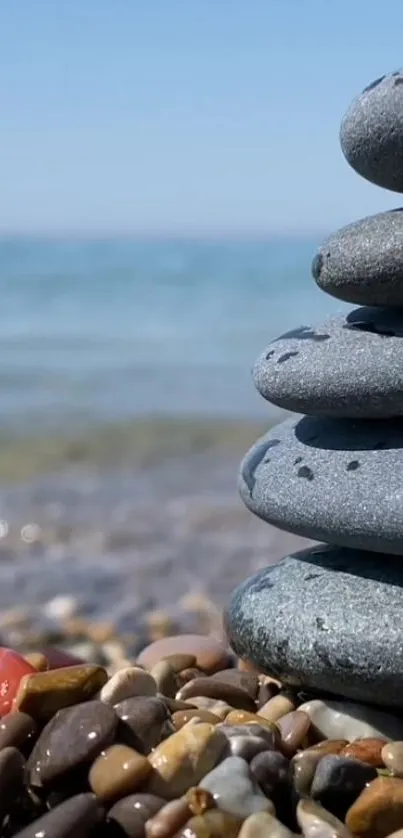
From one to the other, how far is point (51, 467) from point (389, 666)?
831 cm

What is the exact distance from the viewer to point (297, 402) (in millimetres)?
4125

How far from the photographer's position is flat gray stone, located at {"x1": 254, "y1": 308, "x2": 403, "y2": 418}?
3.94m

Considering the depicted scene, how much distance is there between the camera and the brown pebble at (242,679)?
4527mm

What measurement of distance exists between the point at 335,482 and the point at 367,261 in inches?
29.4

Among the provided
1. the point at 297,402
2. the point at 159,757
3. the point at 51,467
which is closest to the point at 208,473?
the point at 51,467

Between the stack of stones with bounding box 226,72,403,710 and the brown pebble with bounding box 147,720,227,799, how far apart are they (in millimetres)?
649

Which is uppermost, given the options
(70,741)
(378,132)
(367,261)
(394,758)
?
(378,132)

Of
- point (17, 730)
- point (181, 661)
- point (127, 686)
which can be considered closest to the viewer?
point (17, 730)

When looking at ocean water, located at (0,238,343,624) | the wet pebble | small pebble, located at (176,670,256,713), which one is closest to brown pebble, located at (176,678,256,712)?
small pebble, located at (176,670,256,713)

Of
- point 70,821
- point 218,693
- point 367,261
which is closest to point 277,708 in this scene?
point 218,693

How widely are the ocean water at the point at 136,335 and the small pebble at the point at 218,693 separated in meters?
3.19

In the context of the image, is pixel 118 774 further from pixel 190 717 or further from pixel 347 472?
pixel 347 472

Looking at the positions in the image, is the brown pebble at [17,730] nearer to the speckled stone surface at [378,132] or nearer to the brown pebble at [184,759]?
the brown pebble at [184,759]

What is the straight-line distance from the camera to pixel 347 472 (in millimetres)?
4016
